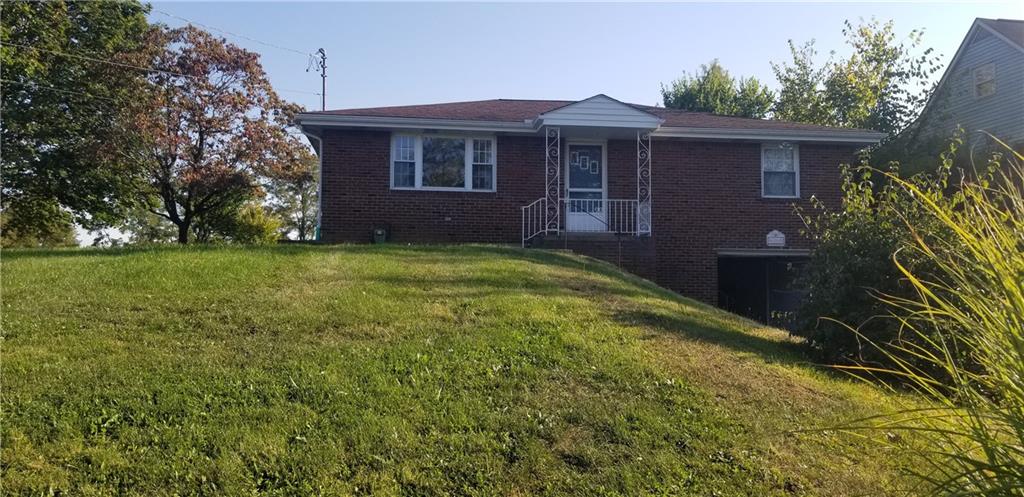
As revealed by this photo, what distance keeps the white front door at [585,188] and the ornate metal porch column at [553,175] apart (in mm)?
237

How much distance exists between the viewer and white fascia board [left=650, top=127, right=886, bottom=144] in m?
14.5

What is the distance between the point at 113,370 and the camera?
5.11 metres

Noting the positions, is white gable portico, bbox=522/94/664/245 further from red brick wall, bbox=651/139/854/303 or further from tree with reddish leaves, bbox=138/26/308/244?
tree with reddish leaves, bbox=138/26/308/244

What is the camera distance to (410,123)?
13.9 metres

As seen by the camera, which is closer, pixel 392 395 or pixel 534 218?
pixel 392 395

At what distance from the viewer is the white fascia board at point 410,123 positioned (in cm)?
1370

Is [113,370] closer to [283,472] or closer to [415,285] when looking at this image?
[283,472]

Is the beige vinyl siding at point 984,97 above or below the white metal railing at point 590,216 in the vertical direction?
above

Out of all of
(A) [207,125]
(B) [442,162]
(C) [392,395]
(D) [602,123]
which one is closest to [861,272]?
(C) [392,395]

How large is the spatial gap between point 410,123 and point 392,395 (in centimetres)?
969

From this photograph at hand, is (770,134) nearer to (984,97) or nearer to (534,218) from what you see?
(534,218)

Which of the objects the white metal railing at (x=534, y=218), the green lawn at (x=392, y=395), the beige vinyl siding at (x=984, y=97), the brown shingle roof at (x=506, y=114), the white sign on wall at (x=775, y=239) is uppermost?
the beige vinyl siding at (x=984, y=97)

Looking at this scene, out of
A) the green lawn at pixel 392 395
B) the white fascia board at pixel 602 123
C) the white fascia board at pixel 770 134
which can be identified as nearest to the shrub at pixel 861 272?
the green lawn at pixel 392 395

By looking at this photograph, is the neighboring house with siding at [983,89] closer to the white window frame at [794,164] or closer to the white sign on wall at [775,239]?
the white window frame at [794,164]
